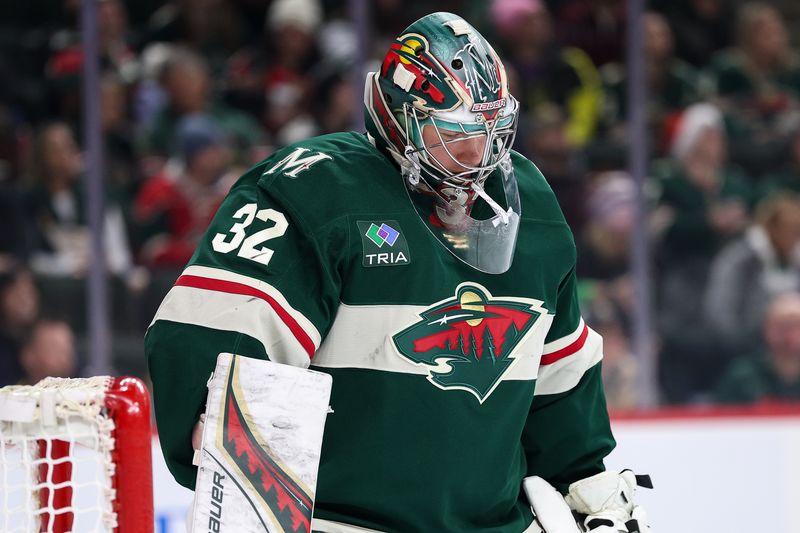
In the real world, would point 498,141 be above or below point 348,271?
above

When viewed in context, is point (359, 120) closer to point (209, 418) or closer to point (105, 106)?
point (105, 106)

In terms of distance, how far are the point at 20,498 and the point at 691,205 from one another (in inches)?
123

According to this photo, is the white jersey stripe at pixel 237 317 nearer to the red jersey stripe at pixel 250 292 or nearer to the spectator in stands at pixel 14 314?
the red jersey stripe at pixel 250 292

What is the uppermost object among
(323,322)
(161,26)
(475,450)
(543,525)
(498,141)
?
(161,26)

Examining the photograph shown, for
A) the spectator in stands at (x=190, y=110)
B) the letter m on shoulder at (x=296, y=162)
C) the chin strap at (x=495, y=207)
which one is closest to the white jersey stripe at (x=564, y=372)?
the chin strap at (x=495, y=207)

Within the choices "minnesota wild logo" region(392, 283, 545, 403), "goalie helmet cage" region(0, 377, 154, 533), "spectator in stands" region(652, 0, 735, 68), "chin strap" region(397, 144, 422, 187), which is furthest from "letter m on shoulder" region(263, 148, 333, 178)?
"spectator in stands" region(652, 0, 735, 68)

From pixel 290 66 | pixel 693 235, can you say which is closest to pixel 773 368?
pixel 693 235

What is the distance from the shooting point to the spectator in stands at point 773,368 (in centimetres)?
393

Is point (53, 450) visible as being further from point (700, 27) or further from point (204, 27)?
point (700, 27)

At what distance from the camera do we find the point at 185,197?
3910 mm

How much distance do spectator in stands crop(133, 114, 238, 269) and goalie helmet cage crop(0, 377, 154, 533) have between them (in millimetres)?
2342

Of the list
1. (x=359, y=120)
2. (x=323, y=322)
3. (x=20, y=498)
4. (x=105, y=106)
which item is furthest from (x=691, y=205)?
(x=20, y=498)

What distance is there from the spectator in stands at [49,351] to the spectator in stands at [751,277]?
6.64 feet

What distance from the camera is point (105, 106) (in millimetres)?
3758
